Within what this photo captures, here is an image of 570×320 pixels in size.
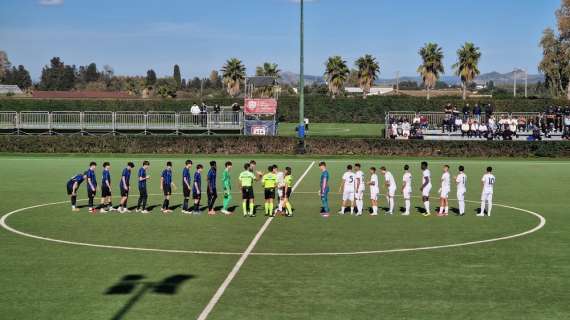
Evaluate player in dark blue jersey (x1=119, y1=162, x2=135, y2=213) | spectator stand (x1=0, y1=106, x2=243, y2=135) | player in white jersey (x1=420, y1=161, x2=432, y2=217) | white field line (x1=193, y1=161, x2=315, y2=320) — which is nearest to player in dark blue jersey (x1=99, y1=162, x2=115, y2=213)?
player in dark blue jersey (x1=119, y1=162, x2=135, y2=213)

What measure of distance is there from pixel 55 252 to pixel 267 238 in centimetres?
602

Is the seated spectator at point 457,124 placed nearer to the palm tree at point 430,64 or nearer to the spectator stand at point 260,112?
the spectator stand at point 260,112

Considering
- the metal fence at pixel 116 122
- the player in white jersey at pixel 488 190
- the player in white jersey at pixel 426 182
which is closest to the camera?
the player in white jersey at pixel 488 190

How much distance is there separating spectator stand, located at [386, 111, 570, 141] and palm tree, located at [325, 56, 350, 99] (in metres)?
58.0

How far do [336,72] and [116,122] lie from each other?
66.8 m

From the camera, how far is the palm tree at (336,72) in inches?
4579

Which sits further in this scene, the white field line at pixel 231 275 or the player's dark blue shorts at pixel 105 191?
the player's dark blue shorts at pixel 105 191

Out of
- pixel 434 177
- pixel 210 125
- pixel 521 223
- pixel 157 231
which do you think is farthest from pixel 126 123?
pixel 521 223

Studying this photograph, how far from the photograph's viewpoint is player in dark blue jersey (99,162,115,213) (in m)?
24.0

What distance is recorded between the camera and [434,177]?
35.8 meters

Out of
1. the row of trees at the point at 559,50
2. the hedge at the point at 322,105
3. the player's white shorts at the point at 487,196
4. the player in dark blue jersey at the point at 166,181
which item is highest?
the row of trees at the point at 559,50

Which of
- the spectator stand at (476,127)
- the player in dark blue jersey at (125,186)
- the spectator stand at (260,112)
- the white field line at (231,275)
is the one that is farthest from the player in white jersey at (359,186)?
the spectator stand at (260,112)

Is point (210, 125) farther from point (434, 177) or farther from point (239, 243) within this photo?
point (239, 243)

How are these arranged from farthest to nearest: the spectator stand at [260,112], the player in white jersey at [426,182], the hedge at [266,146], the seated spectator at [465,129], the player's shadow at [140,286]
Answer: the spectator stand at [260,112] → the seated spectator at [465,129] → the hedge at [266,146] → the player in white jersey at [426,182] → the player's shadow at [140,286]
